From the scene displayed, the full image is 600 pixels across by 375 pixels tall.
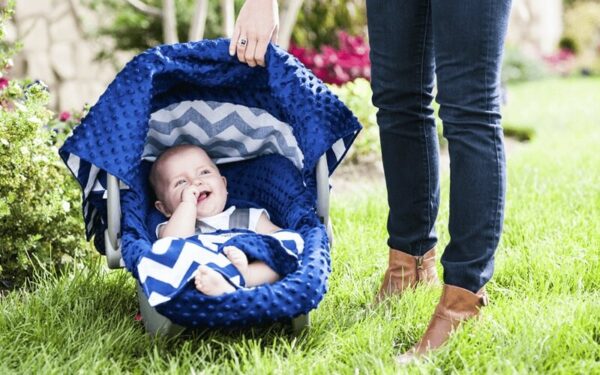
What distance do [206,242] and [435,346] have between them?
25.1 inches

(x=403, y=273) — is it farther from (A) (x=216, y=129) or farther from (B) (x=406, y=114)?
(A) (x=216, y=129)

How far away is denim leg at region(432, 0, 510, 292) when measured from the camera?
5.86 ft

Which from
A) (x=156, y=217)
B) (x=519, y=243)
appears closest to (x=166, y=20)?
(x=156, y=217)

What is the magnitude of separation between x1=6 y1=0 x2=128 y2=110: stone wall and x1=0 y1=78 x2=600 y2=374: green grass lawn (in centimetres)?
394

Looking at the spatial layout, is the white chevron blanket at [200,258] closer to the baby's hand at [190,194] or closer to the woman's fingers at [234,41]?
the baby's hand at [190,194]

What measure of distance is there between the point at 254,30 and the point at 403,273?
2.63ft

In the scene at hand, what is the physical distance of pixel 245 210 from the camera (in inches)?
94.7

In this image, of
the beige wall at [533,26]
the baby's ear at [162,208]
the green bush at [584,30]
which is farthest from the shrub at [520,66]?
the baby's ear at [162,208]

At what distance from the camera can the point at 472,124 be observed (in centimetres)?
184

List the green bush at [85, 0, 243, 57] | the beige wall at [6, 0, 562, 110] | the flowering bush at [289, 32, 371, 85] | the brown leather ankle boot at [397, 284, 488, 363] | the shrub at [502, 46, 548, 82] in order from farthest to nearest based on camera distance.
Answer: the shrub at [502, 46, 548, 82], the beige wall at [6, 0, 562, 110], the green bush at [85, 0, 243, 57], the flowering bush at [289, 32, 371, 85], the brown leather ankle boot at [397, 284, 488, 363]

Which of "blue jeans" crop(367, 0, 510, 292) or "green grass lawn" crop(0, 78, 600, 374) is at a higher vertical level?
"blue jeans" crop(367, 0, 510, 292)

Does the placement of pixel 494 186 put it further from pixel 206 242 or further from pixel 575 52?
pixel 575 52

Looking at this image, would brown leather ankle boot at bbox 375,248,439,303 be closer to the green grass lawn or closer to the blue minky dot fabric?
the green grass lawn

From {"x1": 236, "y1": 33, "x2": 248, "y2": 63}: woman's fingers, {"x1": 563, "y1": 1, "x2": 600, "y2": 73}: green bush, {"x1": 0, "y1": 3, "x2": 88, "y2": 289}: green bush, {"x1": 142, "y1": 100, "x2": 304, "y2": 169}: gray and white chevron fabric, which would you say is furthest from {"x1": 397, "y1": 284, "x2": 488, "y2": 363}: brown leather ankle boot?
{"x1": 563, "y1": 1, "x2": 600, "y2": 73}: green bush
